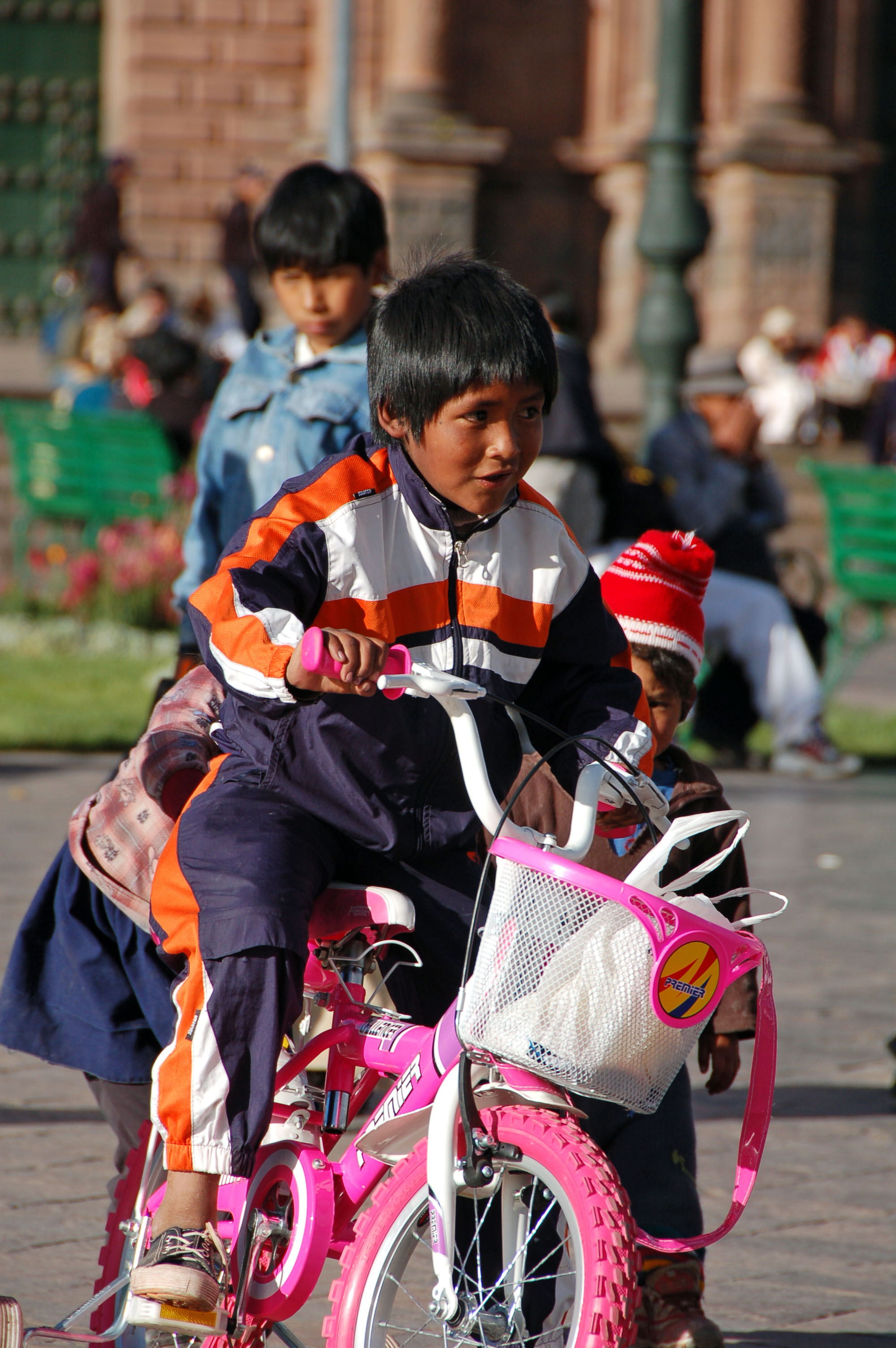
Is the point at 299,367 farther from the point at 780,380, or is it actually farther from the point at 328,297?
the point at 780,380

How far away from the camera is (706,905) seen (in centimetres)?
238

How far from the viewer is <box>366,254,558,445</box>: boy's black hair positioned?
8.32 ft

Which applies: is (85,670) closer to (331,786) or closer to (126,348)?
(126,348)

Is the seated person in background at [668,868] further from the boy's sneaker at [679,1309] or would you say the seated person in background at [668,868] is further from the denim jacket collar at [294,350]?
the denim jacket collar at [294,350]

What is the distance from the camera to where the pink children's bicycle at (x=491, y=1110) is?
2285 millimetres

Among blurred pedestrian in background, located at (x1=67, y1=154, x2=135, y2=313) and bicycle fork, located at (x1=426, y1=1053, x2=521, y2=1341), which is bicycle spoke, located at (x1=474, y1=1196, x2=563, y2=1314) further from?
blurred pedestrian in background, located at (x1=67, y1=154, x2=135, y2=313)

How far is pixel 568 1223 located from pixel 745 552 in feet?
22.4

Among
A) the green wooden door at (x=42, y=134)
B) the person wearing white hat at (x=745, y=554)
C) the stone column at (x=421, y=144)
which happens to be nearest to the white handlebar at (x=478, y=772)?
the person wearing white hat at (x=745, y=554)

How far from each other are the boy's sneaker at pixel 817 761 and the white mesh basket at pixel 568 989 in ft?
21.5

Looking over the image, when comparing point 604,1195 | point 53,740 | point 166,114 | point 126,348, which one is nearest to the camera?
point 604,1195

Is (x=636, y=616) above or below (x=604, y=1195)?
above

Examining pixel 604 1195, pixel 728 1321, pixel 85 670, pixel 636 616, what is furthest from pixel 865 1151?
pixel 85 670

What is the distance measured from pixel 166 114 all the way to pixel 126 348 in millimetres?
7956

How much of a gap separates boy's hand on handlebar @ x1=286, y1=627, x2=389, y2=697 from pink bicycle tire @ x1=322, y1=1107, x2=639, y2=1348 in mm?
546
